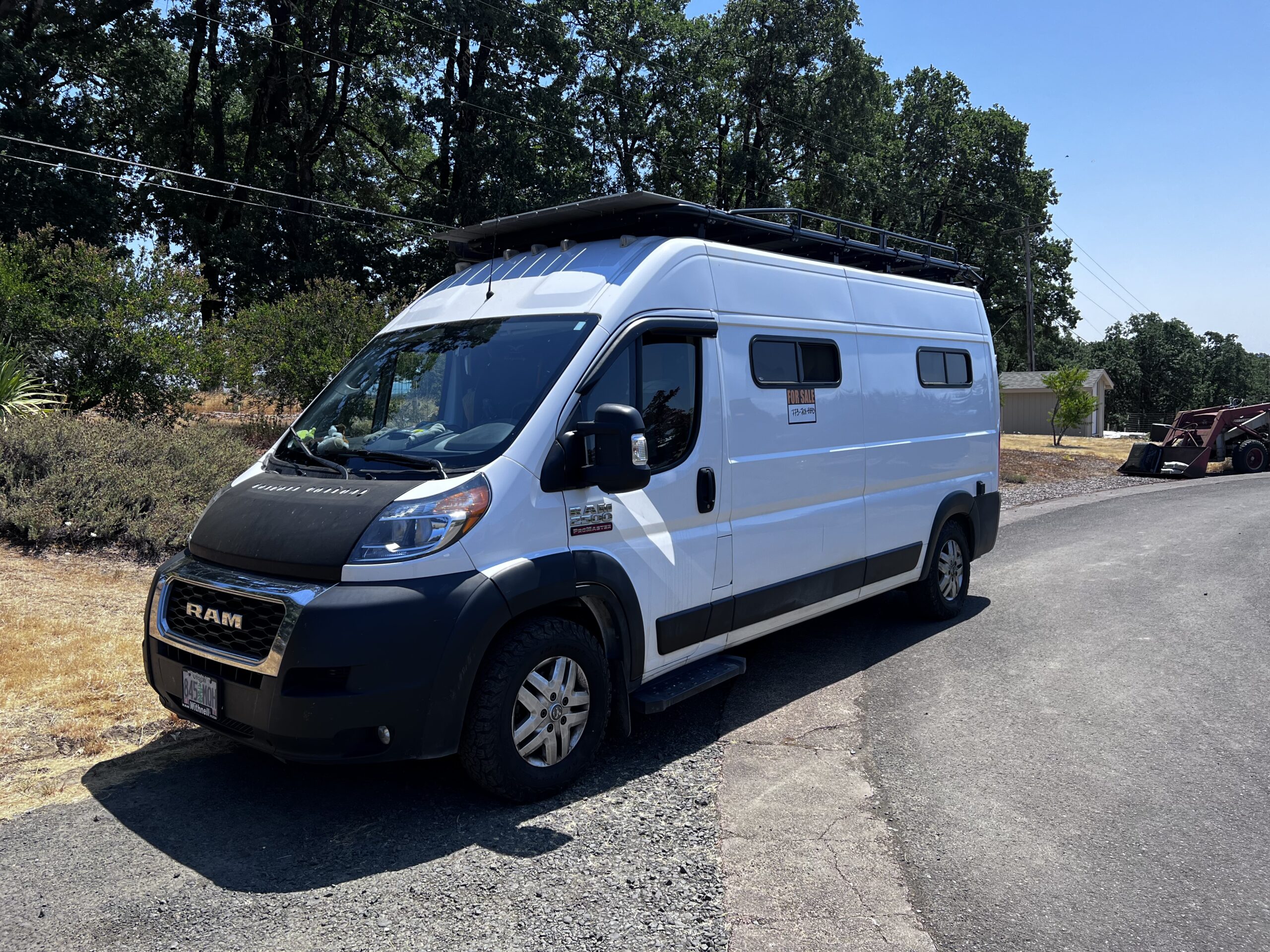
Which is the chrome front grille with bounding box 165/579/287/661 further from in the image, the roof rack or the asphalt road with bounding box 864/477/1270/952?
the asphalt road with bounding box 864/477/1270/952

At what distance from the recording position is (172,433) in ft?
34.1

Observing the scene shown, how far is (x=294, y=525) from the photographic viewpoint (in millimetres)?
3908

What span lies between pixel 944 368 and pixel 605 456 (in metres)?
4.42

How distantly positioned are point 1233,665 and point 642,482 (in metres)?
4.89

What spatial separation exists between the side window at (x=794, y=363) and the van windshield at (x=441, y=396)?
1.31 m

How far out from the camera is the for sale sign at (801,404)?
5590mm

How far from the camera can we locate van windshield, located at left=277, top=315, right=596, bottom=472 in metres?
4.24

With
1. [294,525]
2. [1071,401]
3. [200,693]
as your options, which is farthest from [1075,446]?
[200,693]

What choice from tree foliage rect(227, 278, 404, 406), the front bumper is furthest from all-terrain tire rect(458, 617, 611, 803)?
tree foliage rect(227, 278, 404, 406)

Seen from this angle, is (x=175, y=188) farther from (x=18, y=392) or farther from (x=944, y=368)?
(x=944, y=368)

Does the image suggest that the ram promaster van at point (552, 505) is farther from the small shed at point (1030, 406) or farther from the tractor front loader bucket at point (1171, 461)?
the small shed at point (1030, 406)

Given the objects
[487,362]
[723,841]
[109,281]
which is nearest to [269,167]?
[109,281]

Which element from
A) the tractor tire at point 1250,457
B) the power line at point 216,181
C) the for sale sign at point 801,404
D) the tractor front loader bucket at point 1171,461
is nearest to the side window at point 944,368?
the for sale sign at point 801,404

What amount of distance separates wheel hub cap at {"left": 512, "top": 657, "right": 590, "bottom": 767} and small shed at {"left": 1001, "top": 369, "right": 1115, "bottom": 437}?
49.3 metres
